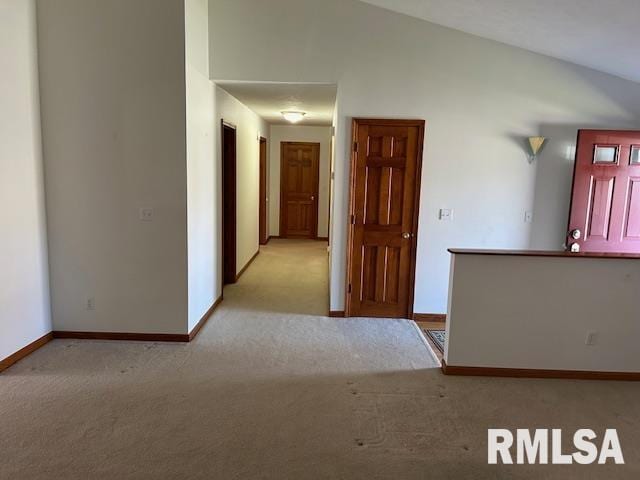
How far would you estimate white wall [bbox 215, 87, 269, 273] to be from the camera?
4.79m

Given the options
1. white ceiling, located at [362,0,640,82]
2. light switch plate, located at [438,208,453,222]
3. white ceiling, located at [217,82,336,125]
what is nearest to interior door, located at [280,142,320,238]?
white ceiling, located at [217,82,336,125]

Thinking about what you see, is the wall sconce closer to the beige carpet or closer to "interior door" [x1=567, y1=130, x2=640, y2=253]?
"interior door" [x1=567, y1=130, x2=640, y2=253]

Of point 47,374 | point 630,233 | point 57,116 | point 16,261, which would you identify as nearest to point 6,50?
point 57,116

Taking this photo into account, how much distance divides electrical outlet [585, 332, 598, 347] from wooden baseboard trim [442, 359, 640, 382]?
0.70 feet

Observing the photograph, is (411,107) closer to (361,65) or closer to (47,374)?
(361,65)

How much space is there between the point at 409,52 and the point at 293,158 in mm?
5411

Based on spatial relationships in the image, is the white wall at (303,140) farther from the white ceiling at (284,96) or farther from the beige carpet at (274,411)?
the beige carpet at (274,411)

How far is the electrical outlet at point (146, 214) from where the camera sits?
358cm

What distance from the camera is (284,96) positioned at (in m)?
4.95

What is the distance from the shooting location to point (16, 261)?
10.6 feet

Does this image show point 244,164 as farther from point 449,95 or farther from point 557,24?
point 557,24

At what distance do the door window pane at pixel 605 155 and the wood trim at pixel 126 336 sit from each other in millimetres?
4058

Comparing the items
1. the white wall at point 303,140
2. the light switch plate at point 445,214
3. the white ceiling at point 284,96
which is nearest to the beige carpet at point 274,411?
the light switch plate at point 445,214

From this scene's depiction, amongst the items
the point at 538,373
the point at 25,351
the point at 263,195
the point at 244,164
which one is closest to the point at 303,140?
the point at 263,195
